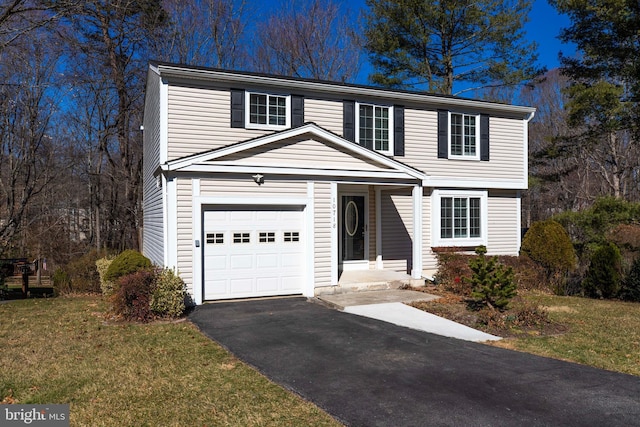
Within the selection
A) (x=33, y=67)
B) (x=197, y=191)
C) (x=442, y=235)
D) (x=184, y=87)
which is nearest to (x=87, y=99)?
(x=33, y=67)

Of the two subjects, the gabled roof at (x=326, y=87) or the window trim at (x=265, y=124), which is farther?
the window trim at (x=265, y=124)

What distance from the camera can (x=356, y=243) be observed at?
13.6 metres

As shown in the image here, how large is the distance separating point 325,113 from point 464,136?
4888 mm

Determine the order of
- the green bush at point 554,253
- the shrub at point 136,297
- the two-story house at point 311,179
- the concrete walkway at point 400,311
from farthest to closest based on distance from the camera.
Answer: the green bush at point 554,253 → the two-story house at point 311,179 → the shrub at point 136,297 → the concrete walkway at point 400,311

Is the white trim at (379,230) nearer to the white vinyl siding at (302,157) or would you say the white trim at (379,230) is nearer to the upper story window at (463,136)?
the white vinyl siding at (302,157)

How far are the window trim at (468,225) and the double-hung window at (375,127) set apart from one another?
7.21 ft

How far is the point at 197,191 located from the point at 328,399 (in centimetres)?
637

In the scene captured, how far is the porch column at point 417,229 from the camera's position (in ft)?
40.7

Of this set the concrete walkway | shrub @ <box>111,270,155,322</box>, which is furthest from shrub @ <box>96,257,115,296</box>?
the concrete walkway

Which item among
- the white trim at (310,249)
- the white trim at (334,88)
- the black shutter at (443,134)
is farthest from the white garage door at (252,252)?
the black shutter at (443,134)

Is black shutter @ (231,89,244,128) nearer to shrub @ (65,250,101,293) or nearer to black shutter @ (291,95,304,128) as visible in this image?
black shutter @ (291,95,304,128)

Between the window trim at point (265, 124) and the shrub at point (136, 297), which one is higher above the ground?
the window trim at point (265, 124)

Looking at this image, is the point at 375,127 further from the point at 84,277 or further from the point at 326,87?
the point at 84,277

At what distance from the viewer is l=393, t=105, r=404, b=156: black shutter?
13.8 meters
